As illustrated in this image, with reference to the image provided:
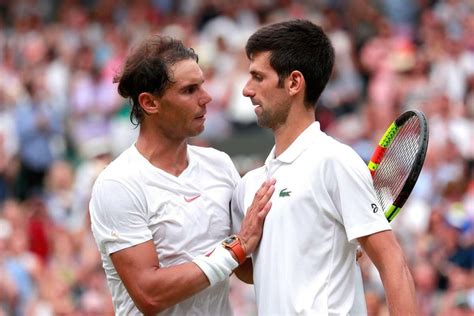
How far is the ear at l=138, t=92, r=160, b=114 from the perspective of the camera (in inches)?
232

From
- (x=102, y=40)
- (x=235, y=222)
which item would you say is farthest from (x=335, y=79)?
(x=235, y=222)

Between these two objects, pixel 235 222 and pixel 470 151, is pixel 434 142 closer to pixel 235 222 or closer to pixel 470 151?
pixel 470 151

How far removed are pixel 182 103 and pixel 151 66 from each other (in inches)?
8.8

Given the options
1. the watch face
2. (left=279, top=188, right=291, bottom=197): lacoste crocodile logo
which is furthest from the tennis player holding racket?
the watch face

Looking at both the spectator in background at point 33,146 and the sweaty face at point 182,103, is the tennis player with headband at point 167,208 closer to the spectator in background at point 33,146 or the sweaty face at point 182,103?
the sweaty face at point 182,103

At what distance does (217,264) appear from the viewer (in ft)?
18.4

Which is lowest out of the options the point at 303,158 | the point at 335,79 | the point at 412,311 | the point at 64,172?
the point at 64,172

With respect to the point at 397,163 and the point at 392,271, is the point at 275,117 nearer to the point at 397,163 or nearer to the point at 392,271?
the point at 397,163

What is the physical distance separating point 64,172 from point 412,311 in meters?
9.30

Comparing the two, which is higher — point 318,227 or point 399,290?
point 318,227

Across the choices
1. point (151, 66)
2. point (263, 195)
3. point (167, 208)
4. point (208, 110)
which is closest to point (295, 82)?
point (263, 195)

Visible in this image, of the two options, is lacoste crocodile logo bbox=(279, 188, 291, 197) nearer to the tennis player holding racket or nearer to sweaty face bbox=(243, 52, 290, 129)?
the tennis player holding racket

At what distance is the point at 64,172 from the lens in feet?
46.0

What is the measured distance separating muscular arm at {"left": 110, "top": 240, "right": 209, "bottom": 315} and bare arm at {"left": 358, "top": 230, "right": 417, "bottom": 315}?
82 cm
